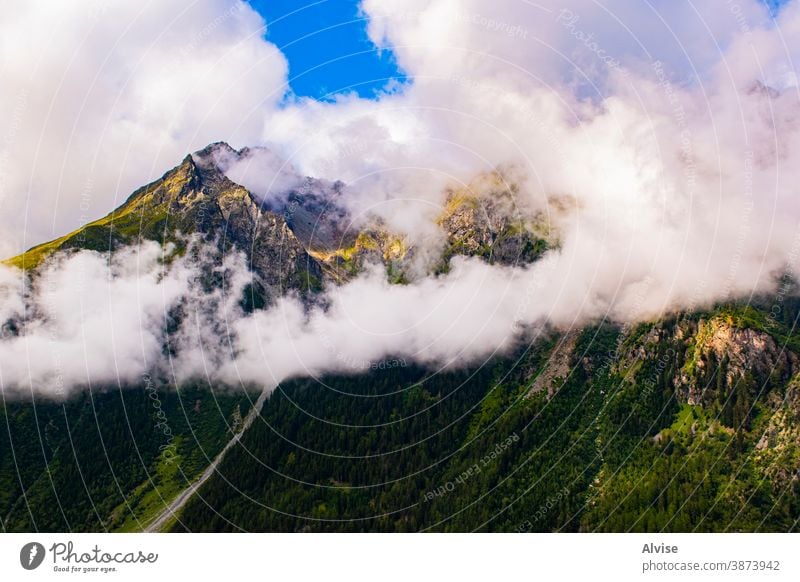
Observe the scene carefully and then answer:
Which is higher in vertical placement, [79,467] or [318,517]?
[79,467]

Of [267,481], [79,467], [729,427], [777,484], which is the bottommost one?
[777,484]

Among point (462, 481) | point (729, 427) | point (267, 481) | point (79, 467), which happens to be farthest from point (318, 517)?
point (729, 427)

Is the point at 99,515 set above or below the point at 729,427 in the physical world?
above

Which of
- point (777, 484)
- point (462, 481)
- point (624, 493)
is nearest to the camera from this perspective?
point (777, 484)

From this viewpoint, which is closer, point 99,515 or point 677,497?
point 677,497
